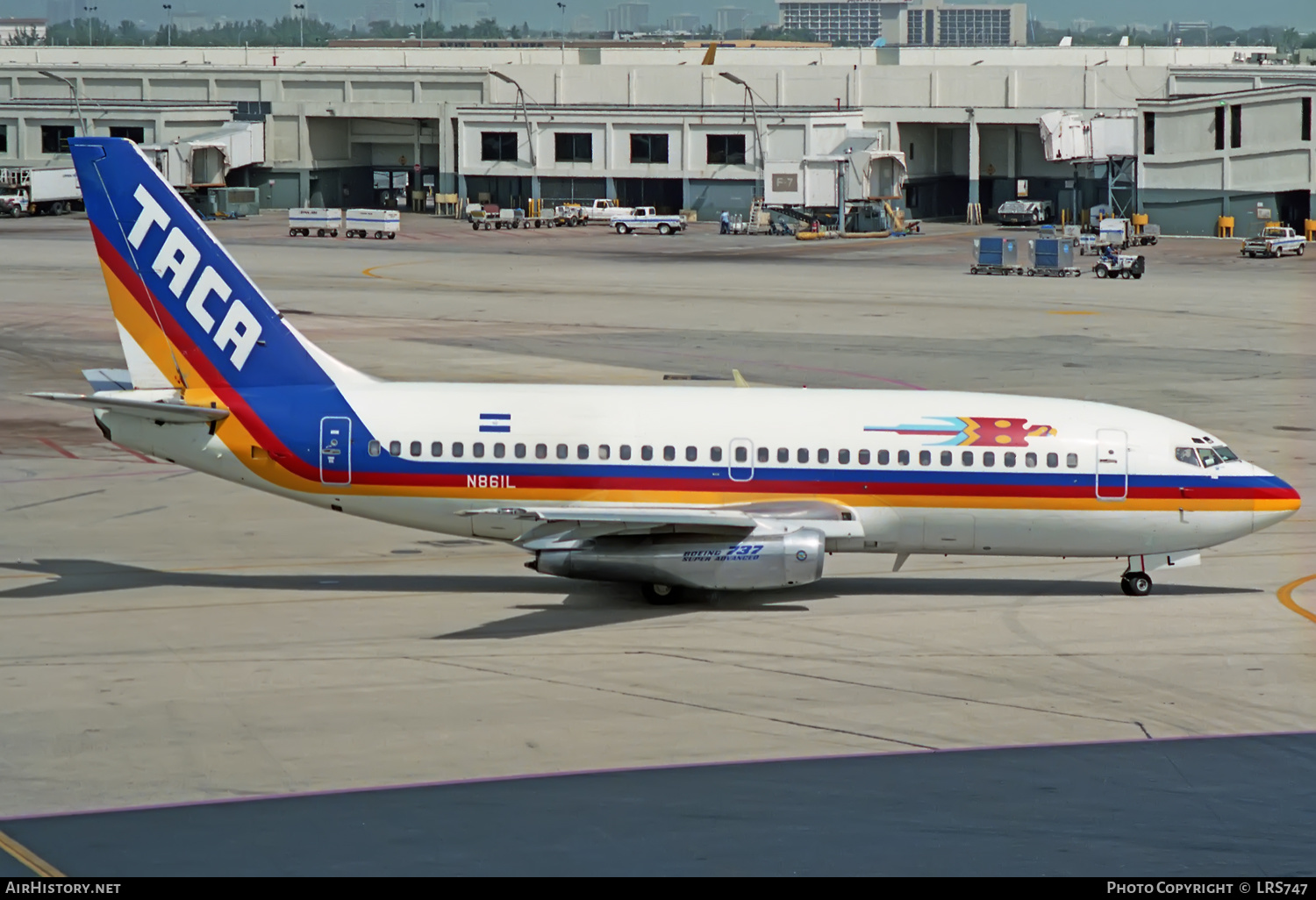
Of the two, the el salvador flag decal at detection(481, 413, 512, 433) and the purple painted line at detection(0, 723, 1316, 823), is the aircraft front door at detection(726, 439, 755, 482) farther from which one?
the purple painted line at detection(0, 723, 1316, 823)

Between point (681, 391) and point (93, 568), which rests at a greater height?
point (681, 391)

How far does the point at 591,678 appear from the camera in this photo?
2958 cm

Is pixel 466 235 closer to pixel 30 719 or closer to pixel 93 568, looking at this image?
pixel 93 568

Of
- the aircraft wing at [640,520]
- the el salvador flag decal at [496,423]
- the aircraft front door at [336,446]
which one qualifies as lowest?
the aircraft wing at [640,520]

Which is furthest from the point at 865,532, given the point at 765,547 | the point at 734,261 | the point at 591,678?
the point at 734,261

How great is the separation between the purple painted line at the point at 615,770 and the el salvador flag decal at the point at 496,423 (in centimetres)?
1185

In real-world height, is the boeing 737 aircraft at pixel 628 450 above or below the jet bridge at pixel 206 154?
below

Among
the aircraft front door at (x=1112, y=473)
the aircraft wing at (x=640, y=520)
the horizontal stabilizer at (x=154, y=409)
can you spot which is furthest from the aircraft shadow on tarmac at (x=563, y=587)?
the horizontal stabilizer at (x=154, y=409)

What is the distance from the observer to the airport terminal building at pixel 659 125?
140 metres

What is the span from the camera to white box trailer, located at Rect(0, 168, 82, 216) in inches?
5674

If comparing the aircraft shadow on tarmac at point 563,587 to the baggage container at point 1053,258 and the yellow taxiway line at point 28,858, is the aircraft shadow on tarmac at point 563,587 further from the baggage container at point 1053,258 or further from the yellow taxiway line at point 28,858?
the baggage container at point 1053,258

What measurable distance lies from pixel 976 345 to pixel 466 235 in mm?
69511

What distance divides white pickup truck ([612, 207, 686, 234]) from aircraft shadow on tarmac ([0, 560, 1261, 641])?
105369mm

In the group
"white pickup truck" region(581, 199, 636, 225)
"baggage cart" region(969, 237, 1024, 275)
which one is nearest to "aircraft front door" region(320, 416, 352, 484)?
"baggage cart" region(969, 237, 1024, 275)
